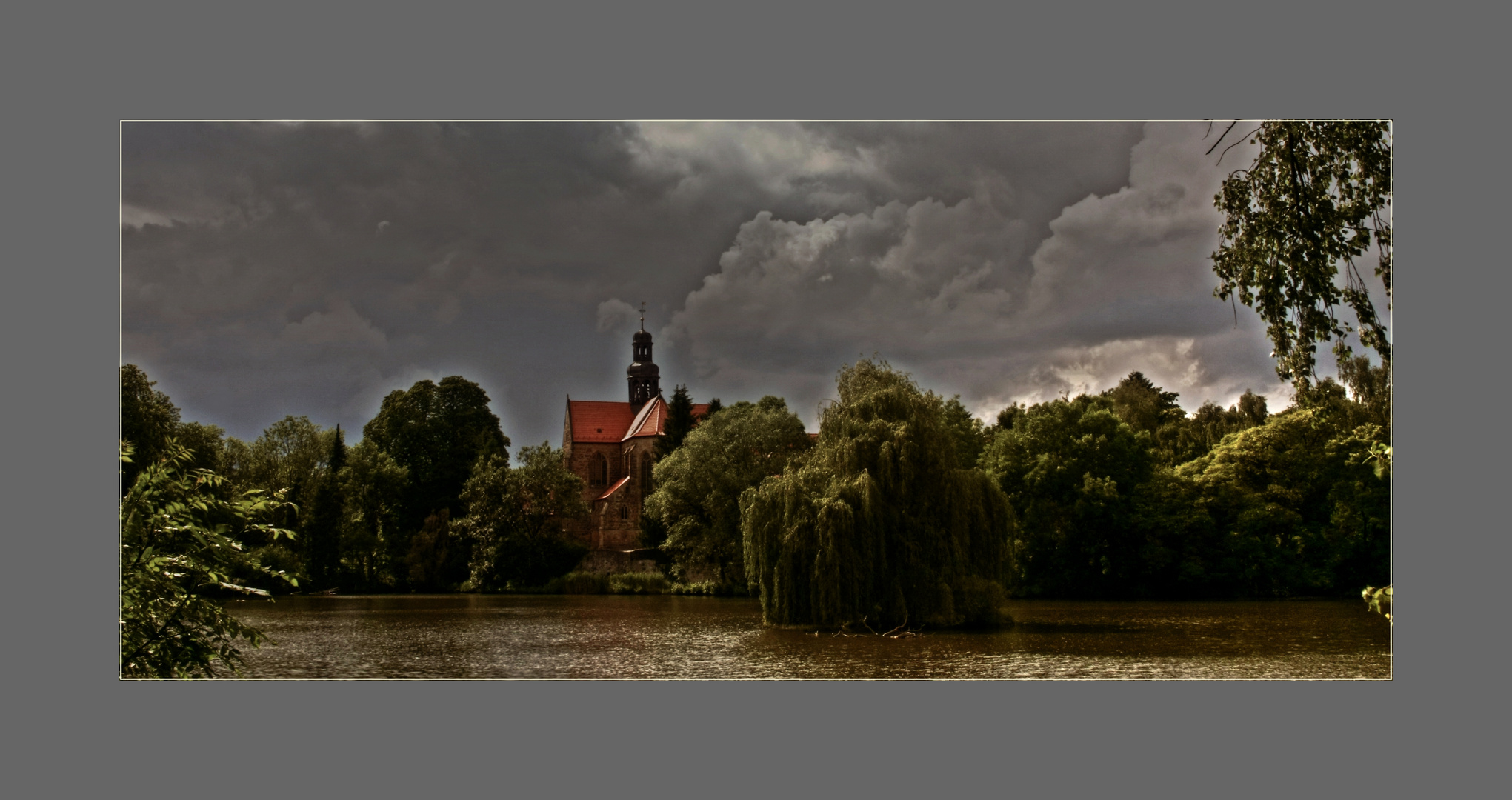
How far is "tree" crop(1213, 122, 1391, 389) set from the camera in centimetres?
964

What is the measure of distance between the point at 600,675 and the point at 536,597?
19.5 m

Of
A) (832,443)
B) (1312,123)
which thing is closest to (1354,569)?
(832,443)

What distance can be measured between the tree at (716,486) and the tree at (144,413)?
53.5 ft

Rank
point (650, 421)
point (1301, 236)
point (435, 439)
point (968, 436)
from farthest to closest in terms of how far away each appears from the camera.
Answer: point (650, 421)
point (435, 439)
point (968, 436)
point (1301, 236)

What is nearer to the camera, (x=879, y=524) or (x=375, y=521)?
(x=879, y=524)

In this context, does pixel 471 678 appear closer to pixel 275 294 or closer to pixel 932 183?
pixel 275 294

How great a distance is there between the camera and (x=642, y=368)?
686 inches

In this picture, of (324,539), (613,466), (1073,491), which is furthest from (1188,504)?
(324,539)

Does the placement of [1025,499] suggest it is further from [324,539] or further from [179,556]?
[179,556]

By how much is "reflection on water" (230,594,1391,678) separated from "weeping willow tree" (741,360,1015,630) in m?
0.74

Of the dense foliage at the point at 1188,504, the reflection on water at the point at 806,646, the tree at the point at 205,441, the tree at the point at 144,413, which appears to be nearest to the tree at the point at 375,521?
the reflection on water at the point at 806,646

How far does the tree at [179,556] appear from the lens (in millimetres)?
8461

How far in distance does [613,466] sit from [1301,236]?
108 feet

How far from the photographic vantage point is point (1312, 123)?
10.2 m
